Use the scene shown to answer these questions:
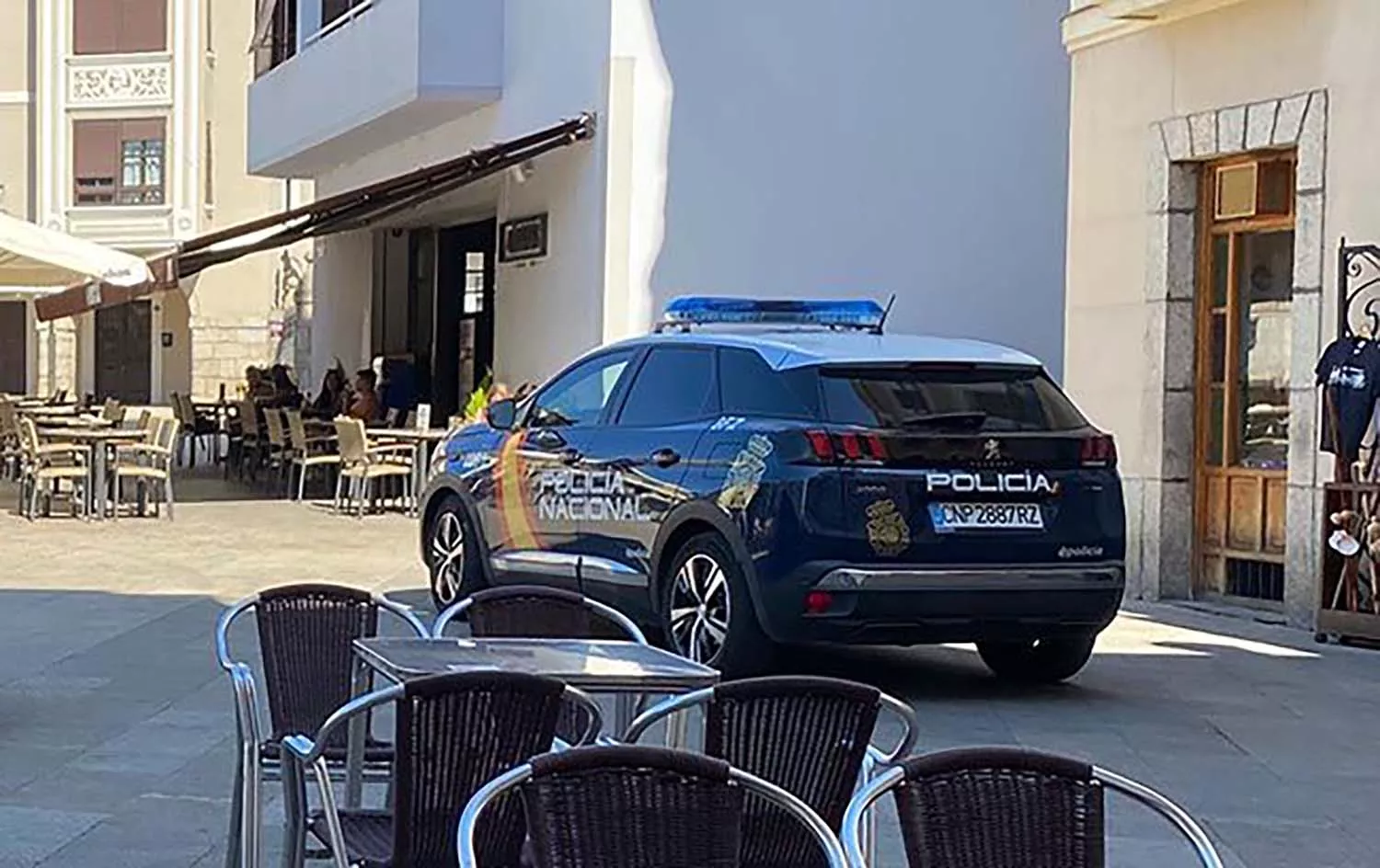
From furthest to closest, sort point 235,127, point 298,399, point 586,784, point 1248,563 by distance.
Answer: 1. point 235,127
2. point 298,399
3. point 1248,563
4. point 586,784

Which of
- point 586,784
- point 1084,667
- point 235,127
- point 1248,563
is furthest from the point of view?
point 235,127

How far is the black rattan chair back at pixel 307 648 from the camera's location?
18.5ft

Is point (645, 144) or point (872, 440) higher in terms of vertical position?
point (645, 144)

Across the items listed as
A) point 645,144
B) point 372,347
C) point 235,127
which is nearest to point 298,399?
point 372,347

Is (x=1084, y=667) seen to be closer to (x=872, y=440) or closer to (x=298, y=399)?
(x=872, y=440)

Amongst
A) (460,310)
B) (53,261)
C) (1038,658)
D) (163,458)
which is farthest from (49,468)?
(1038,658)

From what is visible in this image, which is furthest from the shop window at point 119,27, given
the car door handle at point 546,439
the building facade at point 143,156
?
the car door handle at point 546,439

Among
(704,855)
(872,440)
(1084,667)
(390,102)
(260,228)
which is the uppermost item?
(390,102)

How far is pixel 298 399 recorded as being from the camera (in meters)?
24.5

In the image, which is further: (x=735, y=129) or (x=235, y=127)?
(x=235, y=127)

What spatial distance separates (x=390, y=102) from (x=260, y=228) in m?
1.83

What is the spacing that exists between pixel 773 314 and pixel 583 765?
8.47m

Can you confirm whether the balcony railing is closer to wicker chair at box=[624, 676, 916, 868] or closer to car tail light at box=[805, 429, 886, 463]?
car tail light at box=[805, 429, 886, 463]

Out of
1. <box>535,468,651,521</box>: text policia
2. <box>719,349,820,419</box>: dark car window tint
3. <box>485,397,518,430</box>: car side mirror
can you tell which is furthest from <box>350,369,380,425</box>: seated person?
<box>719,349,820,419</box>: dark car window tint
